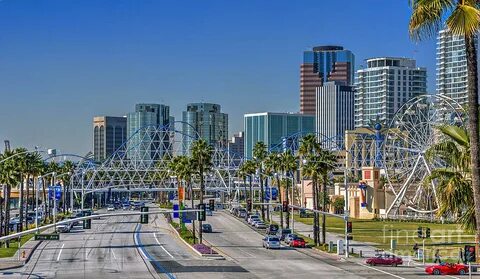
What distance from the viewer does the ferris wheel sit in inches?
5591

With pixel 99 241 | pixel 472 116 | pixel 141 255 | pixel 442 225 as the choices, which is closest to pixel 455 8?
pixel 472 116

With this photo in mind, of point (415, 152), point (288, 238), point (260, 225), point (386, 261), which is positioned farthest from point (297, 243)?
point (415, 152)

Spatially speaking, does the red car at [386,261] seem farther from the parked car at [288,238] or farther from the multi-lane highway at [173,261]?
the parked car at [288,238]

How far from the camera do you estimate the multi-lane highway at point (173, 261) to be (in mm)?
65688

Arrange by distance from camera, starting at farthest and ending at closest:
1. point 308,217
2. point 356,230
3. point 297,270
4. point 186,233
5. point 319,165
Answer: point 308,217 → point 356,230 → point 186,233 → point 319,165 → point 297,270

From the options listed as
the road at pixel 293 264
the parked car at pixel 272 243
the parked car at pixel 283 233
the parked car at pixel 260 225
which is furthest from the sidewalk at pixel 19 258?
the parked car at pixel 260 225

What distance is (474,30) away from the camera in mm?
24984

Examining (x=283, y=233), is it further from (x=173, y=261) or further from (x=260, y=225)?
(x=173, y=261)

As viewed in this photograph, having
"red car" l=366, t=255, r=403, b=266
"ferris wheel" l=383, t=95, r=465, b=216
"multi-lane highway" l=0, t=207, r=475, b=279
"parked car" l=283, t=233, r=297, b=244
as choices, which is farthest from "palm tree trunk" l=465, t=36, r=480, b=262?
"ferris wheel" l=383, t=95, r=465, b=216

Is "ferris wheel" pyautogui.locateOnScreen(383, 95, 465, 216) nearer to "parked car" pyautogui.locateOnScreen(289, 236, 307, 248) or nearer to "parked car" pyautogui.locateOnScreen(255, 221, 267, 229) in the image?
"parked car" pyautogui.locateOnScreen(255, 221, 267, 229)

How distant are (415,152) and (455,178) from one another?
123 meters

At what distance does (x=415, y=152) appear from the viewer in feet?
497

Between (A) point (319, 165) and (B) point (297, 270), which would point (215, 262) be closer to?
(B) point (297, 270)

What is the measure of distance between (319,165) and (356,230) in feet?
83.4
